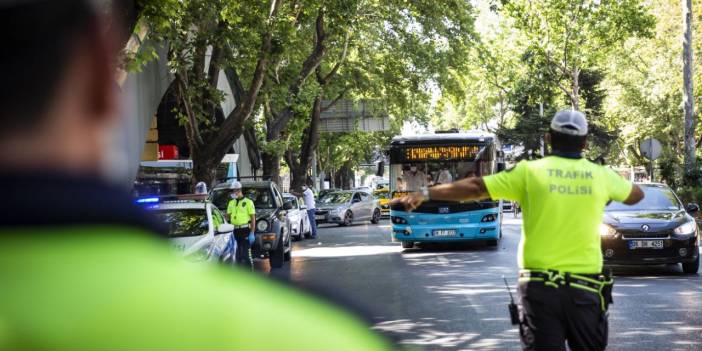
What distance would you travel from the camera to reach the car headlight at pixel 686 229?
14087mm

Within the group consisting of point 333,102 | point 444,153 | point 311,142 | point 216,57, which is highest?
point 333,102

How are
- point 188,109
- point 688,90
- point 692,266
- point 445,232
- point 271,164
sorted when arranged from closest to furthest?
point 692,266 → point 445,232 → point 188,109 → point 688,90 → point 271,164

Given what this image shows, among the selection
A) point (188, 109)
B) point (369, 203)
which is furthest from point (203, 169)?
point (369, 203)

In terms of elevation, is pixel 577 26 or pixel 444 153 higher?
pixel 577 26

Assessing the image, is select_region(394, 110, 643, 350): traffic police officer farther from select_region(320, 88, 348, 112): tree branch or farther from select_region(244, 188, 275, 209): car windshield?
select_region(320, 88, 348, 112): tree branch

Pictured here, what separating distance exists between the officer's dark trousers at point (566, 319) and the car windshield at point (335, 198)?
3454 centimetres

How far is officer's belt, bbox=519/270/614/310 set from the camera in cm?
452

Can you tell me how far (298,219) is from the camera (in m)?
27.5

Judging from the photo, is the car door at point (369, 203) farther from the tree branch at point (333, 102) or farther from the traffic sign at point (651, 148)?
the traffic sign at point (651, 148)

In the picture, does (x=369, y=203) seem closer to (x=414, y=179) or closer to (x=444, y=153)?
(x=414, y=179)

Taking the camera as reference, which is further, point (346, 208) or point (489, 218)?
point (346, 208)

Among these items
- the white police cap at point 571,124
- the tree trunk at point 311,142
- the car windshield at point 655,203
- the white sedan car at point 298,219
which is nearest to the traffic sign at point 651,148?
the white sedan car at point 298,219

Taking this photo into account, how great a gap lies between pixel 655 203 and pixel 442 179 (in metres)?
6.62

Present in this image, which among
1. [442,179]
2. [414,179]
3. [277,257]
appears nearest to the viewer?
[277,257]
